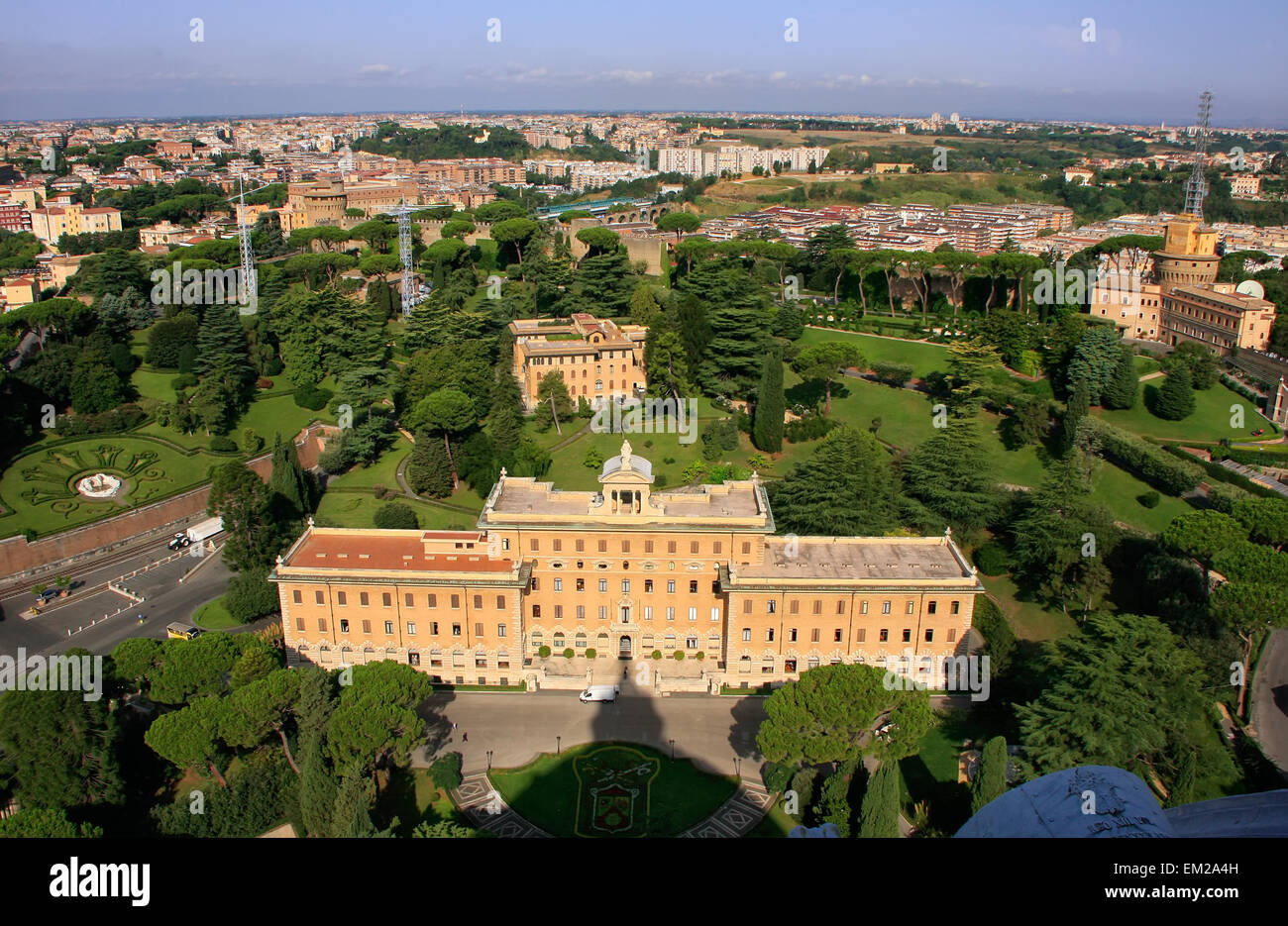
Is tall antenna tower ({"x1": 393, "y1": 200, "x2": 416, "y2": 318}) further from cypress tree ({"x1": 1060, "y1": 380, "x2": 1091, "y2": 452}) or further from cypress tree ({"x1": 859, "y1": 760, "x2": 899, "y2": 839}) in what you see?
cypress tree ({"x1": 859, "y1": 760, "x2": 899, "y2": 839})

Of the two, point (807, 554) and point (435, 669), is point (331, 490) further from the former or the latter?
point (807, 554)

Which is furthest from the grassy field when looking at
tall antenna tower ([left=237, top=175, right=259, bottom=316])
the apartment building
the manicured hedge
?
the manicured hedge

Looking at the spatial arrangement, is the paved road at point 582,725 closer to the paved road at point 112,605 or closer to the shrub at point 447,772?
the shrub at point 447,772

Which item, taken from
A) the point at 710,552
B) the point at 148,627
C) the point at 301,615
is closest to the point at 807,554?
the point at 710,552
